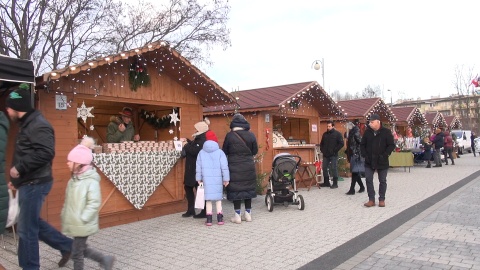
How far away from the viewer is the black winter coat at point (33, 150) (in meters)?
3.72

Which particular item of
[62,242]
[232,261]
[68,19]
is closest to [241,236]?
[232,261]

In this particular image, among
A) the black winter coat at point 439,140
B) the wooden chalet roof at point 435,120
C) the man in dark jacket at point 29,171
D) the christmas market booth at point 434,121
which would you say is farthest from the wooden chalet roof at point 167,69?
the wooden chalet roof at point 435,120

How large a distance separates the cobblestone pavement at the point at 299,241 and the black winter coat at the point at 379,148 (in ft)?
2.97

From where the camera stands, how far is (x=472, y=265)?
14.7ft

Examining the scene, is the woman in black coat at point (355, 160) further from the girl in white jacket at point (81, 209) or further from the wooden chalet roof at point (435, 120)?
the wooden chalet roof at point (435, 120)

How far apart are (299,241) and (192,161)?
8.55 ft

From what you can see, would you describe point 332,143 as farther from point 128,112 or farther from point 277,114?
point 128,112

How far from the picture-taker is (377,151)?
8086 millimetres

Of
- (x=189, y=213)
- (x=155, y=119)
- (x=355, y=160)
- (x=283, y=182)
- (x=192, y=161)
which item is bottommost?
(x=189, y=213)

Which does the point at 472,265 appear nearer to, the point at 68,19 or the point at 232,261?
the point at 232,261

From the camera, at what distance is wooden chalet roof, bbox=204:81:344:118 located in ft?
34.5

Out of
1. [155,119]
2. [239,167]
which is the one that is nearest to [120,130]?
[155,119]

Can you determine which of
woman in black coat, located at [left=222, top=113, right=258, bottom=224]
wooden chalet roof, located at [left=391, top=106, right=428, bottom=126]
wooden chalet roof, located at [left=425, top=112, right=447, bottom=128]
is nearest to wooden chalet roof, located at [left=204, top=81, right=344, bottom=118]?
woman in black coat, located at [left=222, top=113, right=258, bottom=224]

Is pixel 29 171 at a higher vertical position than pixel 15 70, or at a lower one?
lower
